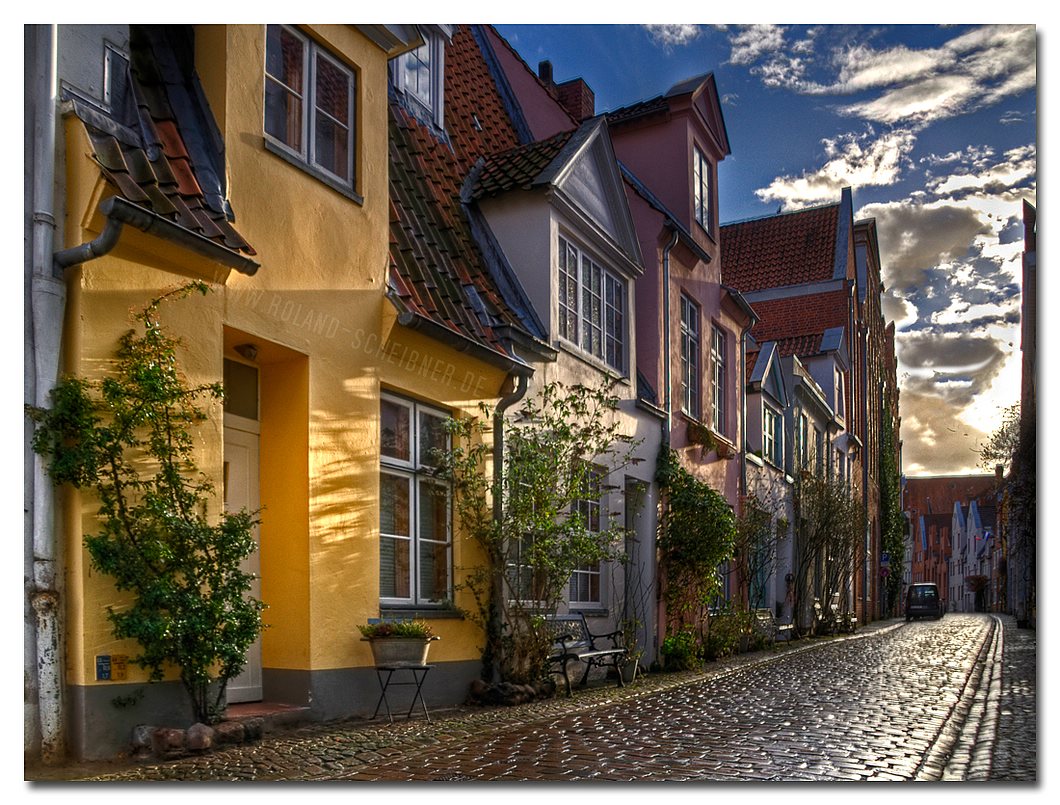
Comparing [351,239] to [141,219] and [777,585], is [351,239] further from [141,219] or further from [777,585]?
[777,585]

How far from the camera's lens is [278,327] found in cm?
745

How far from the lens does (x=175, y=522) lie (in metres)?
6.21

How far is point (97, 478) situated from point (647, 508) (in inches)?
350

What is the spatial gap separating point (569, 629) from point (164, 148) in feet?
21.0

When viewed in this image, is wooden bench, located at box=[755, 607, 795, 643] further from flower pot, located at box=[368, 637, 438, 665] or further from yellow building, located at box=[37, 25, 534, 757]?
flower pot, located at box=[368, 637, 438, 665]

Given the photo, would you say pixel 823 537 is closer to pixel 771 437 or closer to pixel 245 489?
pixel 771 437

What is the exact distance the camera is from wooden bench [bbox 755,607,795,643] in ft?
57.2

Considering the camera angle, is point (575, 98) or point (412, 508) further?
point (575, 98)

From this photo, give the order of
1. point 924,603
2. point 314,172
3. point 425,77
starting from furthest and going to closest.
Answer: point 924,603 → point 425,77 → point 314,172

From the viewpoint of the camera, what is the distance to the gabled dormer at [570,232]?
1141 centimetres

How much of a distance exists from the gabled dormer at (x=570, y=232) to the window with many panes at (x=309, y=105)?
3.14 metres

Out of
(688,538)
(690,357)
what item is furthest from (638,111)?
(688,538)

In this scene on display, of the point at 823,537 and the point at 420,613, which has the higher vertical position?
the point at 420,613
